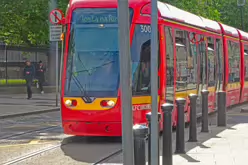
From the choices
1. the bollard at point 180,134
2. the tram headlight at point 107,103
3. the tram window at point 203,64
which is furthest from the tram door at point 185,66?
the bollard at point 180,134

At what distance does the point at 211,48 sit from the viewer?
53.5 feet

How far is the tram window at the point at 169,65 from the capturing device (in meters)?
11.9

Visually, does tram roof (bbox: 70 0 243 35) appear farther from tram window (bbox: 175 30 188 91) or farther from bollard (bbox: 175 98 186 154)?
bollard (bbox: 175 98 186 154)

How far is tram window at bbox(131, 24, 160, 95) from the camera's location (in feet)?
35.5

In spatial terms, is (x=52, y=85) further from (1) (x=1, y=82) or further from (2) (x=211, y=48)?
(2) (x=211, y=48)

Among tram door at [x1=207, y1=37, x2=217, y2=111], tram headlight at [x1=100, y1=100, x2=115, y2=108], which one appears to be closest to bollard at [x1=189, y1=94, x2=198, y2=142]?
tram headlight at [x1=100, y1=100, x2=115, y2=108]

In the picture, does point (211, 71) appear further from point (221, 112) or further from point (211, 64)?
point (221, 112)

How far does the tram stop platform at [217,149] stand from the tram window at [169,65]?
44.9 inches

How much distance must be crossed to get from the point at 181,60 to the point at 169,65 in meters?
1.15

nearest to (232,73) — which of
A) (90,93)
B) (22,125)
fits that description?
(22,125)

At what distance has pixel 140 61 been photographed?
10.9 m

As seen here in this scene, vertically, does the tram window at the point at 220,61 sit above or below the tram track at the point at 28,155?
above

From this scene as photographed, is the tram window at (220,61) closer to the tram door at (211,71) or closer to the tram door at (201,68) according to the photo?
the tram door at (211,71)

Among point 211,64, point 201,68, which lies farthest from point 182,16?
point 211,64
